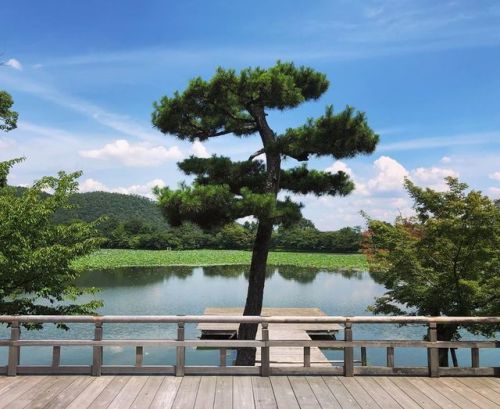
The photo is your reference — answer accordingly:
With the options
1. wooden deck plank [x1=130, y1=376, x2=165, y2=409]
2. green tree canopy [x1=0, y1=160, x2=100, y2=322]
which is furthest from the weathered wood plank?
green tree canopy [x1=0, y1=160, x2=100, y2=322]

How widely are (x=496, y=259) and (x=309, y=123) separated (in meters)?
4.16

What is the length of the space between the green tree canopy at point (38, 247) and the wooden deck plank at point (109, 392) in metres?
2.50

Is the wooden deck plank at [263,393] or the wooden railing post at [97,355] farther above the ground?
the wooden railing post at [97,355]

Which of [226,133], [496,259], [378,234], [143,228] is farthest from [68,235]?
[143,228]

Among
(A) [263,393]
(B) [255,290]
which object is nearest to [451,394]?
(A) [263,393]

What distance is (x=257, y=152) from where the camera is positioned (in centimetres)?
859

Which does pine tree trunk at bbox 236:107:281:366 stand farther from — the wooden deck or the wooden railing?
the wooden deck

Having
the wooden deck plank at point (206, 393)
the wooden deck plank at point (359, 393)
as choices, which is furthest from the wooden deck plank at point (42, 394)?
the wooden deck plank at point (359, 393)

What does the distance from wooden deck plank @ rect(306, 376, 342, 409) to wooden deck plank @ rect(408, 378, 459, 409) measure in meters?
0.90

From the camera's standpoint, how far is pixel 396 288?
9.49 m

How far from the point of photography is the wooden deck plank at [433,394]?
4027 mm

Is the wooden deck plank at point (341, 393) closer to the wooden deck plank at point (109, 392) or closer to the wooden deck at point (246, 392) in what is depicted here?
the wooden deck at point (246, 392)

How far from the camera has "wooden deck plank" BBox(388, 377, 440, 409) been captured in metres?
4.02

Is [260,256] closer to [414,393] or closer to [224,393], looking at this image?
[224,393]
